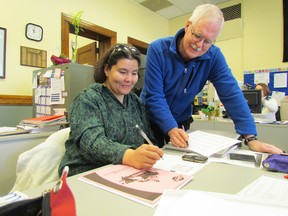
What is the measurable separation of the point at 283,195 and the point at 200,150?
35 centimetres

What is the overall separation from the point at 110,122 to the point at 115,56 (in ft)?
0.94

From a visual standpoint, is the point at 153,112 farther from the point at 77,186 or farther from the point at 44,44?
the point at 44,44

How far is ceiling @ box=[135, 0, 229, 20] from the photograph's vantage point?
385 cm

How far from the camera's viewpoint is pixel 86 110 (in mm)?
824

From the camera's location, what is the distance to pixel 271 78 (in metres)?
3.59

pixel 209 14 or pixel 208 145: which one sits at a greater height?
pixel 209 14

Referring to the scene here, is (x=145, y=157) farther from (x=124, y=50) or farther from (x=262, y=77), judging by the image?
(x=262, y=77)

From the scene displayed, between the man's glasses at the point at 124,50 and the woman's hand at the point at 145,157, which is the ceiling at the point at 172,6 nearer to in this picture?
the man's glasses at the point at 124,50

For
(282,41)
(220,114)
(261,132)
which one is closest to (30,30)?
(220,114)

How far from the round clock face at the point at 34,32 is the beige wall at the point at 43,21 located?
42 mm

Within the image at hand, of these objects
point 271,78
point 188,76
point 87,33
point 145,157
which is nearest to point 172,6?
point 87,33

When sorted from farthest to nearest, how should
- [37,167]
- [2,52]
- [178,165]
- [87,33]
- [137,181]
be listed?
[87,33] → [2,52] → [37,167] → [178,165] → [137,181]

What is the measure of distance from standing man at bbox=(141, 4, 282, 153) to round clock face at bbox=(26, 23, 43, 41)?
1962 mm

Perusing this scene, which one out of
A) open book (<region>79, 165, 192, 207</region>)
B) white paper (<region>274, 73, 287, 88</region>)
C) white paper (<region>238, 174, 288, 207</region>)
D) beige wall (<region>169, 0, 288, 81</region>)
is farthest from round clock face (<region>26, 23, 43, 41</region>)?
white paper (<region>274, 73, 287, 88</region>)
